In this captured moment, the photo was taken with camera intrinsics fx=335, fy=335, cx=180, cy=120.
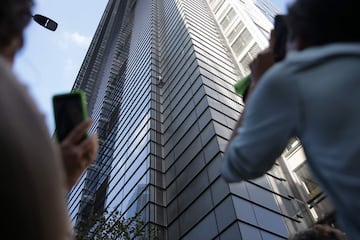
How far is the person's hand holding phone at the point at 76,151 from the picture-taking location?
1274 mm

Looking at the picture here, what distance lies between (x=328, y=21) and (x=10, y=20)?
1.14m

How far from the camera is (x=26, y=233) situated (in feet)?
2.39

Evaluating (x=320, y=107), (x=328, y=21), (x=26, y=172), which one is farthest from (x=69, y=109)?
(x=328, y=21)

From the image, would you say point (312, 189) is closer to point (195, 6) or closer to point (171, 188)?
point (171, 188)

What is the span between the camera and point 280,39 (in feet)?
5.76

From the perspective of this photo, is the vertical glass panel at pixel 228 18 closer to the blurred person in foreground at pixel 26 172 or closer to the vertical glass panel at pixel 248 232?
the vertical glass panel at pixel 248 232

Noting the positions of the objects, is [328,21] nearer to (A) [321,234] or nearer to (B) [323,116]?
(B) [323,116]

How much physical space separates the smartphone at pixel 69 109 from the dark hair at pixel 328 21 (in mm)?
956

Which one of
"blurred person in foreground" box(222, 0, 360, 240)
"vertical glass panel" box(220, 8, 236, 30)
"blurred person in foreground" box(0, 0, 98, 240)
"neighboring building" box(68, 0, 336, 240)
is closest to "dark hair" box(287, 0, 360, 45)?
"blurred person in foreground" box(222, 0, 360, 240)

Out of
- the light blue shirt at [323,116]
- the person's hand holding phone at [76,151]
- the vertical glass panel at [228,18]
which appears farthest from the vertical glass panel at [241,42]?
A: the person's hand holding phone at [76,151]

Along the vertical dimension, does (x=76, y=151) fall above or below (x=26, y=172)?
below

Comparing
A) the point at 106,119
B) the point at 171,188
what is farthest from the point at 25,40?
the point at 106,119

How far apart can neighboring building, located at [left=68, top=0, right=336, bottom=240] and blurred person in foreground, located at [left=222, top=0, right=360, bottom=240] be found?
33.7 ft

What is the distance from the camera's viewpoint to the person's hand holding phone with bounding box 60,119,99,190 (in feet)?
4.18
